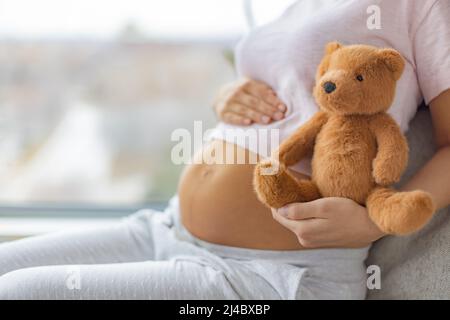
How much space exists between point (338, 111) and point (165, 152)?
3.91 ft

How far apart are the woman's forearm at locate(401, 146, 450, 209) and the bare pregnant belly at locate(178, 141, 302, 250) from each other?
0.22m

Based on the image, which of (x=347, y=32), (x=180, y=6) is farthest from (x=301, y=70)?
(x=180, y=6)

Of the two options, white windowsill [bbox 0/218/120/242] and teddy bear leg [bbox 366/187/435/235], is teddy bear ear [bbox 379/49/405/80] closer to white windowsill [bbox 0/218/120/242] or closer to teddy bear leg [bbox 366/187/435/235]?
teddy bear leg [bbox 366/187/435/235]

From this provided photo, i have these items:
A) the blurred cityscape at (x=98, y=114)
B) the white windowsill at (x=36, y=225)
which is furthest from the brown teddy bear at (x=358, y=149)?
the blurred cityscape at (x=98, y=114)

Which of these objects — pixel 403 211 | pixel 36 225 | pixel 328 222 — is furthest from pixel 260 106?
pixel 36 225

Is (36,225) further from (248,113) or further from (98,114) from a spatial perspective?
(248,113)

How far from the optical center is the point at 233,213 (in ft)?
3.15

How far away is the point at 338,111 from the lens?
0.77 m

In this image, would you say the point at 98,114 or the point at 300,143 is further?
the point at 98,114

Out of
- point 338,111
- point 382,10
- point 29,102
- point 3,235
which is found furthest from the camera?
point 29,102

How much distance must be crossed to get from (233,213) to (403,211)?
1.11 feet

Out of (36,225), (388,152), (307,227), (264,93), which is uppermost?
(264,93)

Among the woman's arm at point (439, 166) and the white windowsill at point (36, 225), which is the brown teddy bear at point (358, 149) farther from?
the white windowsill at point (36, 225)

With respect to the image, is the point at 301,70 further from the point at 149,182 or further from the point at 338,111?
the point at 149,182
